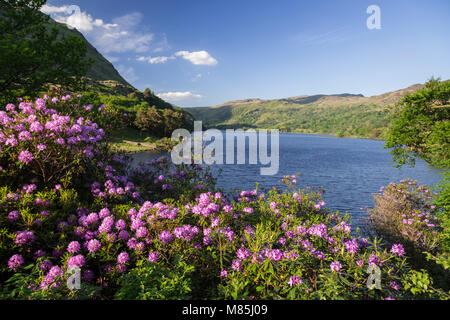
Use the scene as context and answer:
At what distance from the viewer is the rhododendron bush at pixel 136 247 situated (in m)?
3.09

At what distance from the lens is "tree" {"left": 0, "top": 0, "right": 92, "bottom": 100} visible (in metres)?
9.84

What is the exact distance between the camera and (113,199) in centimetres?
595

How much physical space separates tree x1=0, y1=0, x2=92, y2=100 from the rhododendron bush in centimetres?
576

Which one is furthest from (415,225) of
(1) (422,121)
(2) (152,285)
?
(2) (152,285)

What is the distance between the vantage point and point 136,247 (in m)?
3.82

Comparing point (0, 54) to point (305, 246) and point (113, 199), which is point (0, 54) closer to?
point (113, 199)

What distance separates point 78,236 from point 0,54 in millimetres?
9875

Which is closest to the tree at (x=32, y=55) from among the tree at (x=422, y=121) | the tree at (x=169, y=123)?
the tree at (x=422, y=121)

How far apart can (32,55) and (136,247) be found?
36.9 ft

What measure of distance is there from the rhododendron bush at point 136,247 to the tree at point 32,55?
5757mm

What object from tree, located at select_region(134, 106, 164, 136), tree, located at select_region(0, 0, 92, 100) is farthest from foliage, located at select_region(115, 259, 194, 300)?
tree, located at select_region(134, 106, 164, 136)

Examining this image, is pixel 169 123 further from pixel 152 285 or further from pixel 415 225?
pixel 152 285
